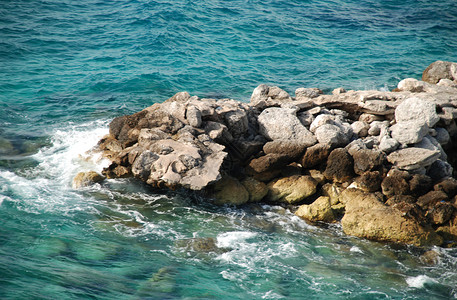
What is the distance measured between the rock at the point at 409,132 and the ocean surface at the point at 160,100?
4.73 meters

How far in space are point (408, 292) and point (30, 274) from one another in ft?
32.1

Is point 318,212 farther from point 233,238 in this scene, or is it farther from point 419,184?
point 419,184

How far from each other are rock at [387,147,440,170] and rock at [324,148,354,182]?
5.14ft

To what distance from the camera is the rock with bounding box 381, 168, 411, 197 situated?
15.7 m

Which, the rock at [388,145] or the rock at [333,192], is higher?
the rock at [388,145]

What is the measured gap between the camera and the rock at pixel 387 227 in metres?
14.1

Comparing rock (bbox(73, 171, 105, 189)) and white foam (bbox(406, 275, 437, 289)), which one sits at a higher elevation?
rock (bbox(73, 171, 105, 189))

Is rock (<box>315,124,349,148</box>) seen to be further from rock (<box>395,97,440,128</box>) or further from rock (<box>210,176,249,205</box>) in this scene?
rock (<box>210,176,249,205</box>)

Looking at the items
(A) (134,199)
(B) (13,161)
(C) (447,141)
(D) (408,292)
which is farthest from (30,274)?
(C) (447,141)

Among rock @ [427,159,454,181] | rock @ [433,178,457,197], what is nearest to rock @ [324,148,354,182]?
rock @ [433,178,457,197]

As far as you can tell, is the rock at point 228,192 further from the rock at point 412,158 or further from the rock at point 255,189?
the rock at point 412,158

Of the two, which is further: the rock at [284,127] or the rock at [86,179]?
the rock at [284,127]

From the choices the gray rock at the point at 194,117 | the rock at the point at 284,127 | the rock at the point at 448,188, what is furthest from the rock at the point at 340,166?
the gray rock at the point at 194,117

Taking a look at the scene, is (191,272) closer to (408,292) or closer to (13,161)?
(408,292)
